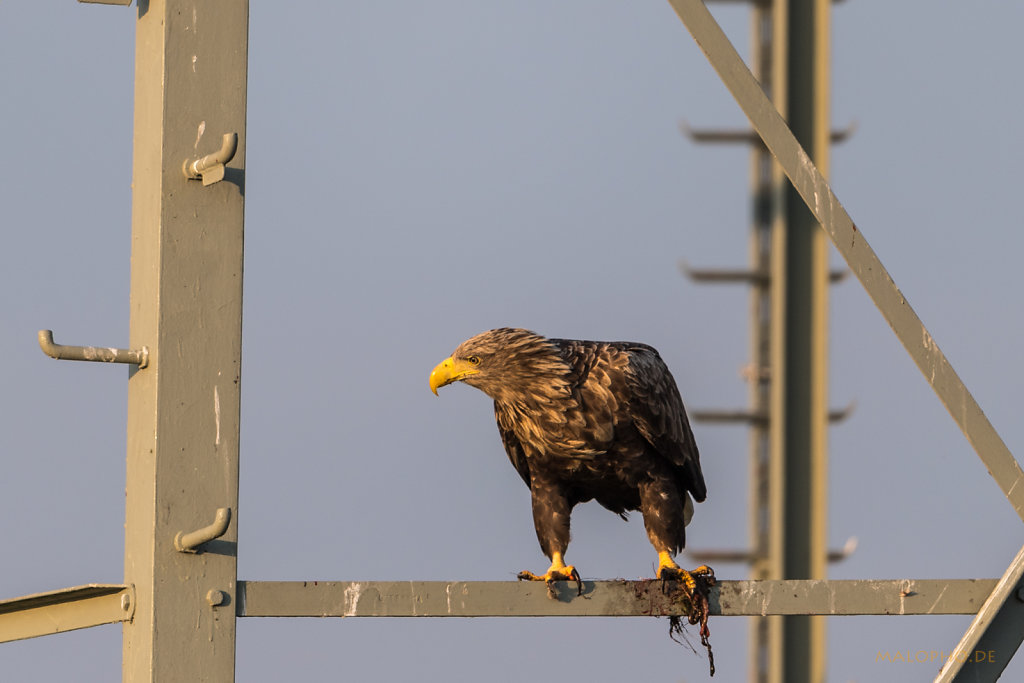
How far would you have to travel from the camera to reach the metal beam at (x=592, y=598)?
365cm

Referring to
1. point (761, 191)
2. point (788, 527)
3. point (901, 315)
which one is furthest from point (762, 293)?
point (901, 315)

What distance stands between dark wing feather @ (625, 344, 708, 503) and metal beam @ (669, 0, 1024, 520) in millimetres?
1422

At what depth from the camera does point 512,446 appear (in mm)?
6012

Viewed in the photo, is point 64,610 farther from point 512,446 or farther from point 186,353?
point 512,446

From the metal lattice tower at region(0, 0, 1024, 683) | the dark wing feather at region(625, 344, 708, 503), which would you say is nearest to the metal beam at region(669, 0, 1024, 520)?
the metal lattice tower at region(0, 0, 1024, 683)

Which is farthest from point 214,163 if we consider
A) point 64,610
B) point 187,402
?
point 64,610

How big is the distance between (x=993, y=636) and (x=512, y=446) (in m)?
2.28

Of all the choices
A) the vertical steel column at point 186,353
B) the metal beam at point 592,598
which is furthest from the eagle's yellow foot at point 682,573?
the vertical steel column at point 186,353

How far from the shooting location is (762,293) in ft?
35.9

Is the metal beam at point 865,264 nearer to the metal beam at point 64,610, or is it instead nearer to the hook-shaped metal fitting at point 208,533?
the hook-shaped metal fitting at point 208,533

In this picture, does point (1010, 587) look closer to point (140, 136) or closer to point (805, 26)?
point (140, 136)

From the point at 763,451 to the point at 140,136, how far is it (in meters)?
7.79

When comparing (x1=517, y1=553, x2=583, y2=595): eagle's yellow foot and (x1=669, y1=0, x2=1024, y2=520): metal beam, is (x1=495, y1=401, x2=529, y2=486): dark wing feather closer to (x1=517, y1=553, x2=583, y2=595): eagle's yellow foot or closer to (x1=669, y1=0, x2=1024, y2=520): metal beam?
(x1=517, y1=553, x2=583, y2=595): eagle's yellow foot

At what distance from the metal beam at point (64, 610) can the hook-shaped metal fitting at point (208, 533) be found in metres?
0.23
